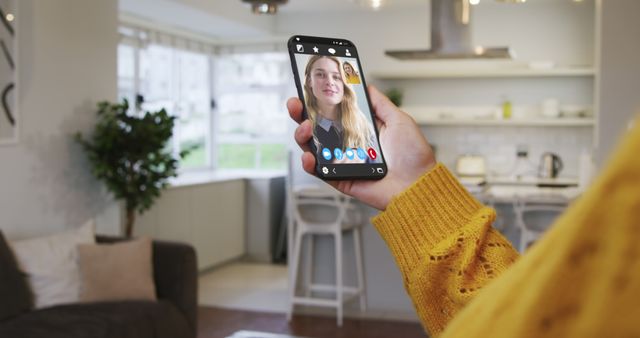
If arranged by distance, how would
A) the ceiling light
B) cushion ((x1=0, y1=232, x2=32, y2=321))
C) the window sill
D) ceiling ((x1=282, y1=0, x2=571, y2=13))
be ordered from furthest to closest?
ceiling ((x1=282, y1=0, x2=571, y2=13)), the window sill, the ceiling light, cushion ((x1=0, y1=232, x2=32, y2=321))

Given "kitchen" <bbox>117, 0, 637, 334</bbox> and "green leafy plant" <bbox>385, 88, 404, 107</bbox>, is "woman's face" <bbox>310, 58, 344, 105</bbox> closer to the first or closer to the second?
"kitchen" <bbox>117, 0, 637, 334</bbox>

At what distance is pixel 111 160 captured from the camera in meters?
4.66

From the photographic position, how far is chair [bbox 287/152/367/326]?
5.34m

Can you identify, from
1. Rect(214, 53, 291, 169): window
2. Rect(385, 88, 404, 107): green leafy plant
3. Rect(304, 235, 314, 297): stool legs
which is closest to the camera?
Rect(304, 235, 314, 297): stool legs

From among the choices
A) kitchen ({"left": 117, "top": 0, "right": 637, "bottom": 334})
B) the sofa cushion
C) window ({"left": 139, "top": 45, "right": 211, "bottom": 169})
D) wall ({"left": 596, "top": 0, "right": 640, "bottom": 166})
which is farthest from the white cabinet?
wall ({"left": 596, "top": 0, "right": 640, "bottom": 166})

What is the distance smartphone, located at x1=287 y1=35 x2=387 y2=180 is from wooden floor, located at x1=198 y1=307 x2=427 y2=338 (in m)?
3.99

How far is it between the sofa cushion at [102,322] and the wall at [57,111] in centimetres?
85

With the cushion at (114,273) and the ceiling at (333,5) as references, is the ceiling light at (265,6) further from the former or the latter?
the ceiling at (333,5)

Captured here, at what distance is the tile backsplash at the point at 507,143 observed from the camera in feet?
24.9

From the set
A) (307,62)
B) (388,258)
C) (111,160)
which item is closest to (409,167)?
(307,62)

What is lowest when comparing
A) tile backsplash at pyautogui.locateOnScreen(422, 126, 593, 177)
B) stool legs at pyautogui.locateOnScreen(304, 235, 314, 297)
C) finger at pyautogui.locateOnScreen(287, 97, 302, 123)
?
stool legs at pyautogui.locateOnScreen(304, 235, 314, 297)

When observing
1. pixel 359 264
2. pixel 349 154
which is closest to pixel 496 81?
pixel 359 264

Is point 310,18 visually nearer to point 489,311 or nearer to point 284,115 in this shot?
point 284,115

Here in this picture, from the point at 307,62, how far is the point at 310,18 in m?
7.31
